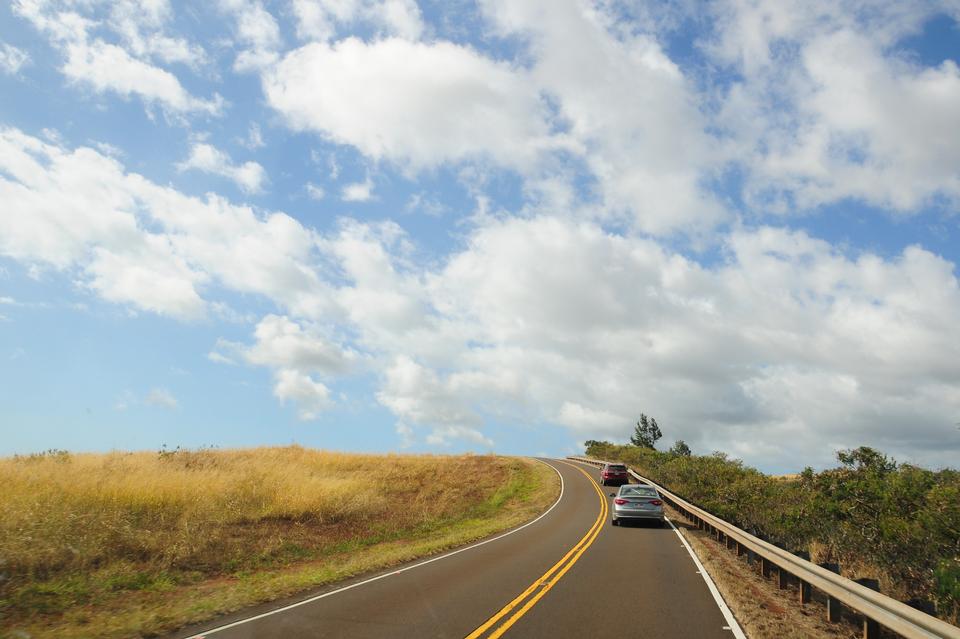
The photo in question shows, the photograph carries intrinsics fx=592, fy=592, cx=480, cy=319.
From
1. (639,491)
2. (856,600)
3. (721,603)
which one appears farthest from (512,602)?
(639,491)

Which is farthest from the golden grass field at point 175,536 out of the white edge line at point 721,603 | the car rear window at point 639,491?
the white edge line at point 721,603

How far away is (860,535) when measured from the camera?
15.3 meters

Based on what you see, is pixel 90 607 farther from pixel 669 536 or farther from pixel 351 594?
pixel 669 536

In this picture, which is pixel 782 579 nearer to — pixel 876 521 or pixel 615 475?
pixel 876 521

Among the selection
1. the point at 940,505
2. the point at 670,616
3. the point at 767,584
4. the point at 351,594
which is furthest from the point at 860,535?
the point at 351,594

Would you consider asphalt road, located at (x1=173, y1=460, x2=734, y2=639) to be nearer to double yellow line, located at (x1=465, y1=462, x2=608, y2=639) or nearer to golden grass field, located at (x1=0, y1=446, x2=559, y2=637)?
double yellow line, located at (x1=465, y1=462, x2=608, y2=639)

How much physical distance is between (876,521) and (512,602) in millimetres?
11165

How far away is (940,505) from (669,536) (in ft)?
28.9

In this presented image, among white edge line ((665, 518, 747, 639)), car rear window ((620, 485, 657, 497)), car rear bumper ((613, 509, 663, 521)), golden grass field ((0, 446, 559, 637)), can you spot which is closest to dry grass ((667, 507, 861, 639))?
white edge line ((665, 518, 747, 639))

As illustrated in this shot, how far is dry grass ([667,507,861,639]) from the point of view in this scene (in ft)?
27.5

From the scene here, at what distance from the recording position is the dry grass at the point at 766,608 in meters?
8.39

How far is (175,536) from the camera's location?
15078 mm

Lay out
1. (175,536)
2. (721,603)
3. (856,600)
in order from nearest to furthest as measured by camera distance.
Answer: (856,600)
(721,603)
(175,536)

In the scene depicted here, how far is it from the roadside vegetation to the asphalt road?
124 inches
